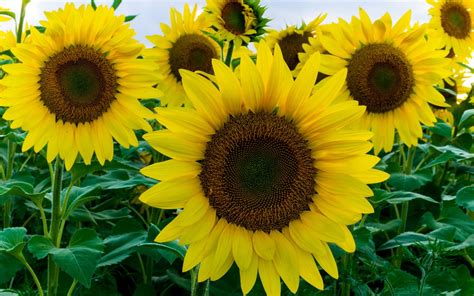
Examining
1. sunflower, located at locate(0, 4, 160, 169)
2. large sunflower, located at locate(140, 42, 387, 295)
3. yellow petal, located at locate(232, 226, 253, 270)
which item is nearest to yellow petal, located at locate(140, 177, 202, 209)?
large sunflower, located at locate(140, 42, 387, 295)

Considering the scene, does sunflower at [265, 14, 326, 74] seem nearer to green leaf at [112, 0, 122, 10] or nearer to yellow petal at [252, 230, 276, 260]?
green leaf at [112, 0, 122, 10]

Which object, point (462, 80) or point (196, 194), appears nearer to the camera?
point (196, 194)

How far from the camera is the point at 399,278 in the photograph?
2359 millimetres

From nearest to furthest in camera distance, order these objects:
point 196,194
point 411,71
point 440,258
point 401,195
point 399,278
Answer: point 196,194 → point 440,258 → point 399,278 → point 401,195 → point 411,71

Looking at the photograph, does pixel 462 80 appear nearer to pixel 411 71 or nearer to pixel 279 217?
pixel 411 71

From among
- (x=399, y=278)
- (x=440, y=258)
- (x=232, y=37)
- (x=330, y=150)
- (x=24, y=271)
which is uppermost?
(x=232, y=37)

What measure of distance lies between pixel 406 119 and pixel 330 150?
5.02 ft

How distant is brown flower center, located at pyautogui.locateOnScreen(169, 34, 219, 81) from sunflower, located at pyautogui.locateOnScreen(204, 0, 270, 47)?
1.51 feet

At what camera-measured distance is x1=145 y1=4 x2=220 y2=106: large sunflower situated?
13.9 ft

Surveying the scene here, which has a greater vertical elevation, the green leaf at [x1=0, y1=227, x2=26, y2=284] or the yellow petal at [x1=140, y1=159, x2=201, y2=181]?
the yellow petal at [x1=140, y1=159, x2=201, y2=181]

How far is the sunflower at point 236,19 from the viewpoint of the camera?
135 inches

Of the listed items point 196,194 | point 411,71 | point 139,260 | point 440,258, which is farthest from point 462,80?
point 196,194

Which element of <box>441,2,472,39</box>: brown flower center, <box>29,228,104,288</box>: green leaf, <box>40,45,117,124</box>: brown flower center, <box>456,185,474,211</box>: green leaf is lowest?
<box>29,228,104,288</box>: green leaf

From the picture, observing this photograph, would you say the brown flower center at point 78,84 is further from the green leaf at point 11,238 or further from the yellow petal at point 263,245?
the yellow petal at point 263,245
